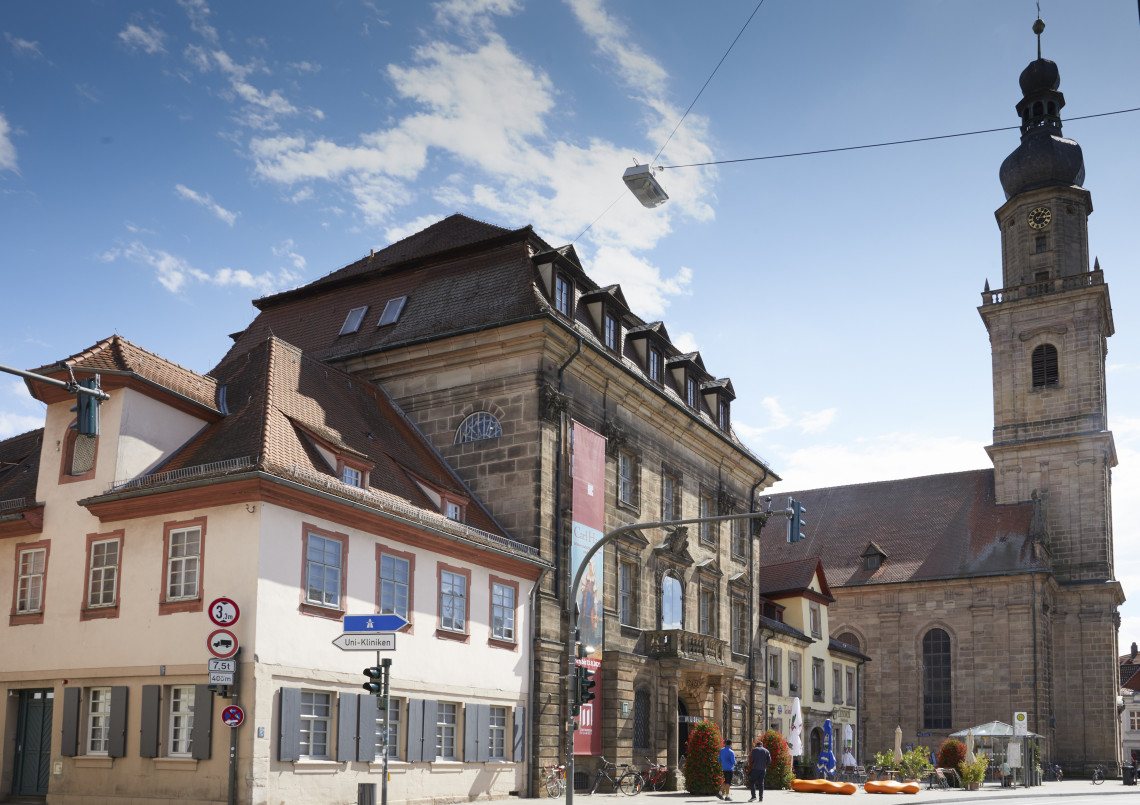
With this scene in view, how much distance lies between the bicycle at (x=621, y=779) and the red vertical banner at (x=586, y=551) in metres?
0.48

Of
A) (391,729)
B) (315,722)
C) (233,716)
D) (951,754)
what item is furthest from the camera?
(951,754)

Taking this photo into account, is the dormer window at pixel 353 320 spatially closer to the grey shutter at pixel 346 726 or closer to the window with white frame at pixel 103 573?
the window with white frame at pixel 103 573

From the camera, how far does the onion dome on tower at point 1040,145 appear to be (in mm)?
69812

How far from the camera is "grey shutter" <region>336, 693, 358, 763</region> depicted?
22.8 meters

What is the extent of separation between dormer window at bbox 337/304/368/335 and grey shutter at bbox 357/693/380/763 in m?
14.2

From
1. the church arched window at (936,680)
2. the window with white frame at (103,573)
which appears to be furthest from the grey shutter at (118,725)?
the church arched window at (936,680)

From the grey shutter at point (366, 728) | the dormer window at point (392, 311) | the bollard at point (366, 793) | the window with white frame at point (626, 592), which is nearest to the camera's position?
the bollard at point (366, 793)

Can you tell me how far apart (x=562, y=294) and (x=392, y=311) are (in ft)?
17.3

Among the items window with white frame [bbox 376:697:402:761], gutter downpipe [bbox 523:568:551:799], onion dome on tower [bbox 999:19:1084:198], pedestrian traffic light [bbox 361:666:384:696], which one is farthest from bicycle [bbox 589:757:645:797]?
onion dome on tower [bbox 999:19:1084:198]

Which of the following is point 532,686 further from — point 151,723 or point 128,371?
point 128,371

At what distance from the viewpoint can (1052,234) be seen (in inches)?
2731

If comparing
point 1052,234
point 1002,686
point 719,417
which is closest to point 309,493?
point 719,417

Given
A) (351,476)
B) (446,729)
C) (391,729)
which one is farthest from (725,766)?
(351,476)

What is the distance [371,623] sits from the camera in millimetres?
18266
